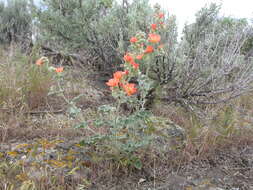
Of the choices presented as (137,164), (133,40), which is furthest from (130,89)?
(137,164)

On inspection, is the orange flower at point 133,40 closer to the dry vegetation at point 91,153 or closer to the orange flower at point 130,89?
the orange flower at point 130,89

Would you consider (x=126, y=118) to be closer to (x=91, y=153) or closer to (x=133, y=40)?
(x=91, y=153)

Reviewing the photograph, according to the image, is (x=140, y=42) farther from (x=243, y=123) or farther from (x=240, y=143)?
(x=243, y=123)

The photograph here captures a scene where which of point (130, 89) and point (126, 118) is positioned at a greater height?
point (130, 89)

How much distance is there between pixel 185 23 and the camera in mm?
3695

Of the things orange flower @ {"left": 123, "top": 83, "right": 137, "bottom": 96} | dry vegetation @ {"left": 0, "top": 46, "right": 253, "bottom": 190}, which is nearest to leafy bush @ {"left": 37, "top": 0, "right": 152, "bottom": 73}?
dry vegetation @ {"left": 0, "top": 46, "right": 253, "bottom": 190}

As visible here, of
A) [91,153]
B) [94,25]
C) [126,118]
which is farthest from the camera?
[94,25]

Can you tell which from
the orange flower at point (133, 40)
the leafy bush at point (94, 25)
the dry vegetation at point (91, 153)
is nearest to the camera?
the dry vegetation at point (91, 153)

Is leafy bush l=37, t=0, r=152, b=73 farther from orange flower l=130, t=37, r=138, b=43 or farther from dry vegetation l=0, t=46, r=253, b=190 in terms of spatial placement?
orange flower l=130, t=37, r=138, b=43

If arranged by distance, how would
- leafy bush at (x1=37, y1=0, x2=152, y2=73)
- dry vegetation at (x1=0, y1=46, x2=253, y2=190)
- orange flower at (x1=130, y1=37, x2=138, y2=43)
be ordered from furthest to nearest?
leafy bush at (x1=37, y1=0, x2=152, y2=73), orange flower at (x1=130, y1=37, x2=138, y2=43), dry vegetation at (x1=0, y1=46, x2=253, y2=190)

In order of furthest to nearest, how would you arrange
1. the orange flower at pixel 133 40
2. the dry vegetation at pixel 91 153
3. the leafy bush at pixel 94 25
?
1. the leafy bush at pixel 94 25
2. the orange flower at pixel 133 40
3. the dry vegetation at pixel 91 153

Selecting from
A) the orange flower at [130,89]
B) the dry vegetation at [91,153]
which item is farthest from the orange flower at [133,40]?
the dry vegetation at [91,153]

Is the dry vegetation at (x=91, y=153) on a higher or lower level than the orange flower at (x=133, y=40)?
lower

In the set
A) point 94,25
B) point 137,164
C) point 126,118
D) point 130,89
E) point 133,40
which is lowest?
point 137,164
